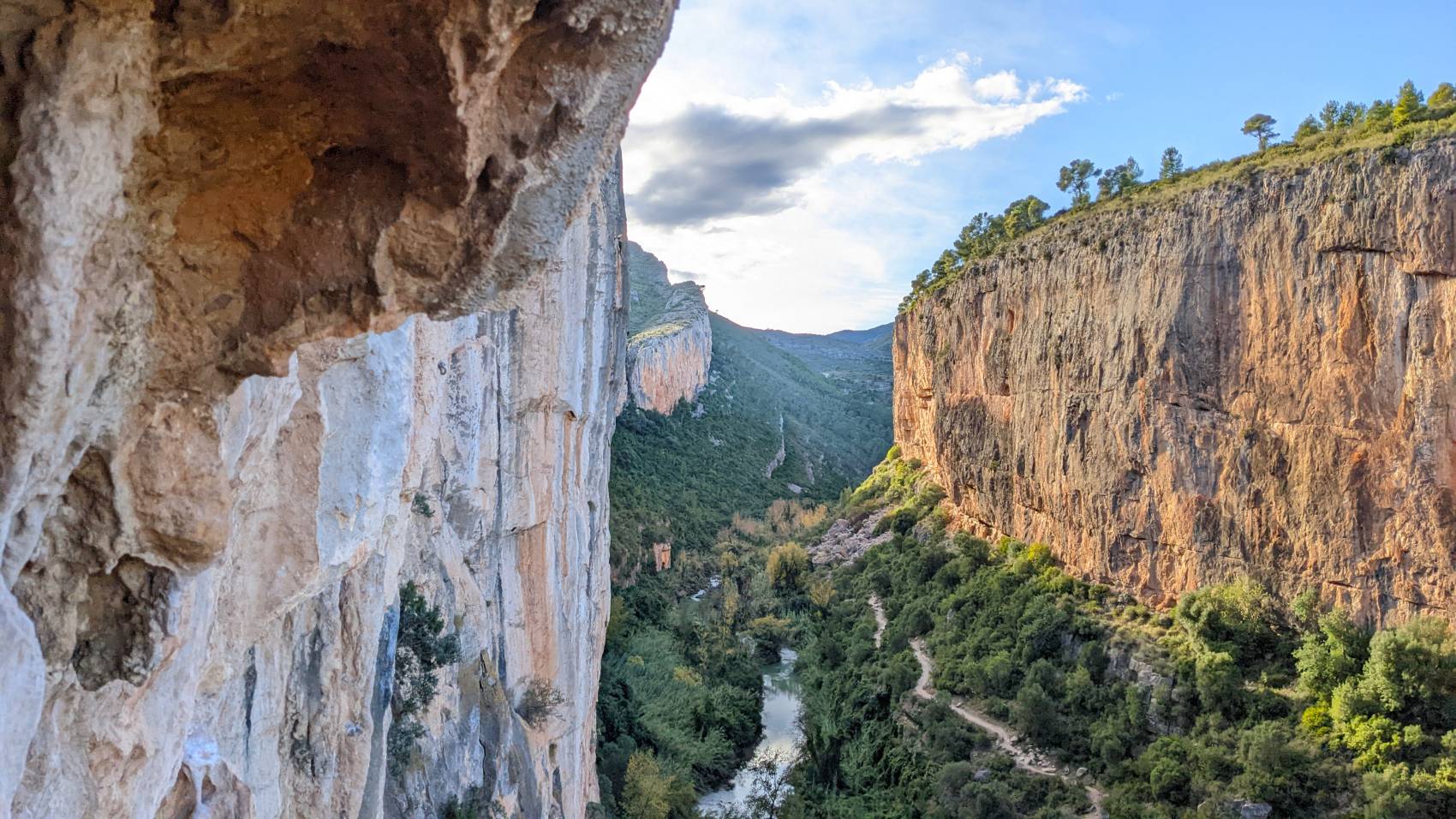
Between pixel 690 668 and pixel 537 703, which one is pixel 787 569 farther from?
pixel 537 703

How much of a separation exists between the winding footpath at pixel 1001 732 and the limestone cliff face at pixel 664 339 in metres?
24.9

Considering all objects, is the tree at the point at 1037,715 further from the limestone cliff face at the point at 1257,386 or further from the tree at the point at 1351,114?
the tree at the point at 1351,114

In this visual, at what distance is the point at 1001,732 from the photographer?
24.1 m

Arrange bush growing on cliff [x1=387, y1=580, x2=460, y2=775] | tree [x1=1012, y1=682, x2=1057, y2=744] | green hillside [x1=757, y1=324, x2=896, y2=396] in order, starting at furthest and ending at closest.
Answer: green hillside [x1=757, y1=324, x2=896, y2=396]
tree [x1=1012, y1=682, x2=1057, y2=744]
bush growing on cliff [x1=387, y1=580, x2=460, y2=775]

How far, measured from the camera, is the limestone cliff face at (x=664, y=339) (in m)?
54.5

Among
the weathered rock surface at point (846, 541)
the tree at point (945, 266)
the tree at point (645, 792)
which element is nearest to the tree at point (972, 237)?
the tree at point (945, 266)

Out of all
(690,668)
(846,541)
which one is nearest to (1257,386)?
(690,668)

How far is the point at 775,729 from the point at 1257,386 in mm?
19976

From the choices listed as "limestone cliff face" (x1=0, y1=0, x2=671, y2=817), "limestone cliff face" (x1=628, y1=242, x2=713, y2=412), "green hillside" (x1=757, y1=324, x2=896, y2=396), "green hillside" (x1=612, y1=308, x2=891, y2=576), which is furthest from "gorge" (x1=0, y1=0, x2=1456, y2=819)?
"green hillside" (x1=757, y1=324, x2=896, y2=396)

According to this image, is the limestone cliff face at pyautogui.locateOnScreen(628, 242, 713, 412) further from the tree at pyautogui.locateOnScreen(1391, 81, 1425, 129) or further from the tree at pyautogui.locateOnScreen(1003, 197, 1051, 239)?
the tree at pyautogui.locateOnScreen(1391, 81, 1425, 129)

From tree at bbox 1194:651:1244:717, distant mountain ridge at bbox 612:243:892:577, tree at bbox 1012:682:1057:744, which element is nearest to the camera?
tree at bbox 1194:651:1244:717

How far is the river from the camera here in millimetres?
25922

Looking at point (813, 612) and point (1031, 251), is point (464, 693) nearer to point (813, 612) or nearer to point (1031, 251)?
point (1031, 251)

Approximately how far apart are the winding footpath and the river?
14.0ft
